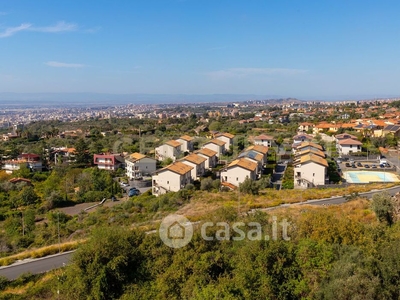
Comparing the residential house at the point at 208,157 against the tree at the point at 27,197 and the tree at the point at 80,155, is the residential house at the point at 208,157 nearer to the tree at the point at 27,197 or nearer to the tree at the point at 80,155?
the tree at the point at 80,155

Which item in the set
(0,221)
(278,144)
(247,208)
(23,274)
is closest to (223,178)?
(247,208)

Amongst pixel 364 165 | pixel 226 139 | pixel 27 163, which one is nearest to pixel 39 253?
pixel 27 163

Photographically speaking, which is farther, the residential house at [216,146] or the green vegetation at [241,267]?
the residential house at [216,146]

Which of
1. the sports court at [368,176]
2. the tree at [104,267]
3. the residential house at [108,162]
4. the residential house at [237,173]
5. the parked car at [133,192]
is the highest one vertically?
the tree at [104,267]

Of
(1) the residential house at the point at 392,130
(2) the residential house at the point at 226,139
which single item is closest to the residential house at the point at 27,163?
(2) the residential house at the point at 226,139

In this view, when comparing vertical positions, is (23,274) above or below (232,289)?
below

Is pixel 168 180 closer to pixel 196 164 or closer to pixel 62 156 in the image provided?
pixel 196 164

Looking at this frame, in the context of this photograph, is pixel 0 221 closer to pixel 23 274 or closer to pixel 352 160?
pixel 23 274

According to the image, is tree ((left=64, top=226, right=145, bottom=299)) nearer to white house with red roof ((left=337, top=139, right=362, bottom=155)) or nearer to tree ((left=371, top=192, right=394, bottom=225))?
tree ((left=371, top=192, right=394, bottom=225))
